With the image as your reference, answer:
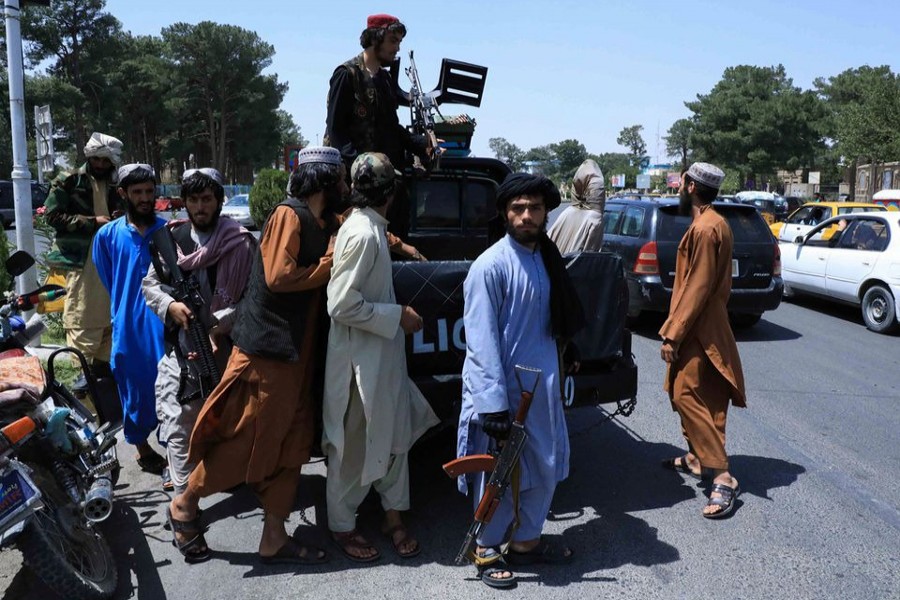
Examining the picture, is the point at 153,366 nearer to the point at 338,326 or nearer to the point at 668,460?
the point at 338,326

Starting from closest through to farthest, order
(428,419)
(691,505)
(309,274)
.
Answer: (309,274) < (428,419) < (691,505)

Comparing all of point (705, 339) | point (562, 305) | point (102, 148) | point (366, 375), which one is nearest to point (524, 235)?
point (562, 305)

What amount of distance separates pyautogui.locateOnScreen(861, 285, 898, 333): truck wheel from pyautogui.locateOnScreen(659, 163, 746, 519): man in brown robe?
6.05 m

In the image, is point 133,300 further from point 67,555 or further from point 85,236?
point 67,555

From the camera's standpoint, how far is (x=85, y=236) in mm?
4609

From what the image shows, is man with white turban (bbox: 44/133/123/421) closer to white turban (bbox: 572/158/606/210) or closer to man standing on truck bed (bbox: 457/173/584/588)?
man standing on truck bed (bbox: 457/173/584/588)

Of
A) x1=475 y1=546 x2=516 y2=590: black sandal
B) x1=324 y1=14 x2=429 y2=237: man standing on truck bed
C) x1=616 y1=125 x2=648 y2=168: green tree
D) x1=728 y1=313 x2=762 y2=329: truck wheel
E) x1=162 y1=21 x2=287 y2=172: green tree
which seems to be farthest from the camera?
x1=616 y1=125 x2=648 y2=168: green tree

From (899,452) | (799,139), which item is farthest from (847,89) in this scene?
(899,452)

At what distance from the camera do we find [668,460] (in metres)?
4.57

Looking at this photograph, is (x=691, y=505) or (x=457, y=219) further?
(x=457, y=219)

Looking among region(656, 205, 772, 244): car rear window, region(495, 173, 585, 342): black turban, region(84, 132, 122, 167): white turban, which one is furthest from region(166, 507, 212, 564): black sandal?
region(656, 205, 772, 244): car rear window

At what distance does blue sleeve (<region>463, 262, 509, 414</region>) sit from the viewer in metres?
3.01

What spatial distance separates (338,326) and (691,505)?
7.39 feet

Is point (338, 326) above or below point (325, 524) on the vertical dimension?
above
